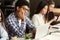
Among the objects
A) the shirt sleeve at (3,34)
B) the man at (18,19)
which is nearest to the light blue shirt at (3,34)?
the shirt sleeve at (3,34)

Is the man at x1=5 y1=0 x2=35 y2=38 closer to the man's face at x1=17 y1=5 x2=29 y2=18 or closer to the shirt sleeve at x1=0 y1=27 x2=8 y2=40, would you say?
the man's face at x1=17 y1=5 x2=29 y2=18

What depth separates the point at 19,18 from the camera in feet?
9.02

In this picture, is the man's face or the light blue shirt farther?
the man's face

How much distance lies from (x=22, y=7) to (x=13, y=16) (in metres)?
0.21

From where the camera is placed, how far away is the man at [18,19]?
8.66 feet

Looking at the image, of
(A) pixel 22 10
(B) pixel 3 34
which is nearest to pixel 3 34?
(B) pixel 3 34

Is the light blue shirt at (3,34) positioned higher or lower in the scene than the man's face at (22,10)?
lower

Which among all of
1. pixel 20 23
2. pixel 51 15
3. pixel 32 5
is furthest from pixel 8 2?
pixel 20 23

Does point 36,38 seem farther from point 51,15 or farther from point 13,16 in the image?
point 51,15

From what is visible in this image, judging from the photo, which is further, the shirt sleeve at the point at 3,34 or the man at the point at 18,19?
the man at the point at 18,19

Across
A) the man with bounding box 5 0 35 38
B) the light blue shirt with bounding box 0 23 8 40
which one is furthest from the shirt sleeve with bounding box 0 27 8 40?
the man with bounding box 5 0 35 38

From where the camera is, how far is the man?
2639 millimetres

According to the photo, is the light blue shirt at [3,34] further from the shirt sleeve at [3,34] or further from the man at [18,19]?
the man at [18,19]

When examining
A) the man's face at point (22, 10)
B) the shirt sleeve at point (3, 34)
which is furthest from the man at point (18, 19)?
the shirt sleeve at point (3, 34)
